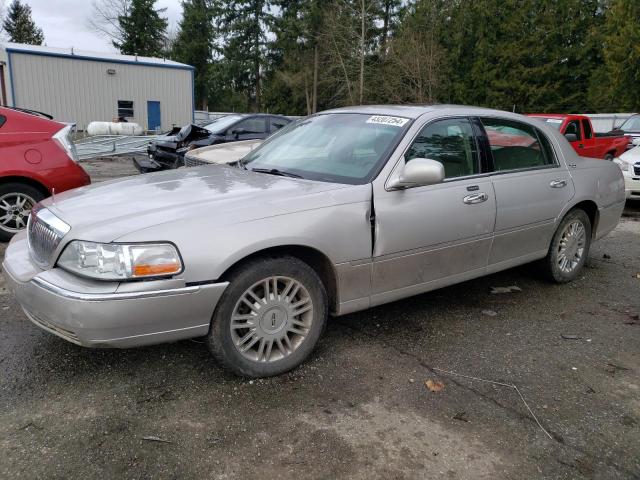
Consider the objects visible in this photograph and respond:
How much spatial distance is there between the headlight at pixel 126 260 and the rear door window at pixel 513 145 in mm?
2711

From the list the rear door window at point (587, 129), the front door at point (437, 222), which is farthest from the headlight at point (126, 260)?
the rear door window at point (587, 129)

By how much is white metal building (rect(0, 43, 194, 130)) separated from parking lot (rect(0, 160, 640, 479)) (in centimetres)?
2428

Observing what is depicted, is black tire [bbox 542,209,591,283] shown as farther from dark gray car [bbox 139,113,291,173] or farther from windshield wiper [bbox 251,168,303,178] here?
dark gray car [bbox 139,113,291,173]

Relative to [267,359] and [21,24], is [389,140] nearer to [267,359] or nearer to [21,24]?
[267,359]

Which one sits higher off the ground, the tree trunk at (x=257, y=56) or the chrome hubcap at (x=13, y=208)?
the tree trunk at (x=257, y=56)

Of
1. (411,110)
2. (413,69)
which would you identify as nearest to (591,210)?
(411,110)

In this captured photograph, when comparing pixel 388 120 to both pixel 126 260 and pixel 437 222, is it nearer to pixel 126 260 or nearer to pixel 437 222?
pixel 437 222

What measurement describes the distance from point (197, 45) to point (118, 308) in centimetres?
5160

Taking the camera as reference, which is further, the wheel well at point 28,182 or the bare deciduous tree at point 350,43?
the bare deciduous tree at point 350,43

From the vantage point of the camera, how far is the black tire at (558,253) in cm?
488

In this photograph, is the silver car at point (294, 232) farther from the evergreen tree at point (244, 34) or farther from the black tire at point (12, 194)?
the evergreen tree at point (244, 34)

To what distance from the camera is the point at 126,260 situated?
8.77ft

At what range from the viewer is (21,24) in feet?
191

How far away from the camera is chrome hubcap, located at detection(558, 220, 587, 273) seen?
500 centimetres
